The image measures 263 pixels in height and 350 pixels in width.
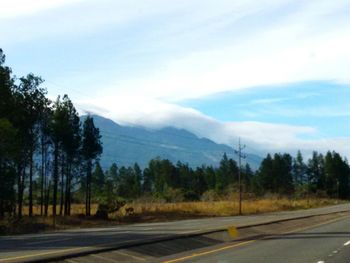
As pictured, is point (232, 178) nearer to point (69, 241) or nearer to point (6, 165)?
point (6, 165)

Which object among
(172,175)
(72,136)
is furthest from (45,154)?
(172,175)

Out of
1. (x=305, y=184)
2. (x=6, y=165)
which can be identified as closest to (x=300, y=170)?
(x=305, y=184)

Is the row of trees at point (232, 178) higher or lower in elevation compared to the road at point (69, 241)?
higher

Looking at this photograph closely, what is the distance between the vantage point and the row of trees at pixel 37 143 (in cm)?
4656

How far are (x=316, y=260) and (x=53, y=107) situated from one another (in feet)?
168

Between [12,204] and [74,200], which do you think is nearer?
[12,204]

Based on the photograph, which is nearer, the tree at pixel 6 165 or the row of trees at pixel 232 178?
the tree at pixel 6 165

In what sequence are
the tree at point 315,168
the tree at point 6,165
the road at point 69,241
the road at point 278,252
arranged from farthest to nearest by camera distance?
the tree at point 315,168 → the tree at point 6,165 → the road at point 69,241 → the road at point 278,252

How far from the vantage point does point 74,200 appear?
113 m

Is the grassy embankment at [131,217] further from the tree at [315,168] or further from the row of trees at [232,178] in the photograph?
the tree at [315,168]

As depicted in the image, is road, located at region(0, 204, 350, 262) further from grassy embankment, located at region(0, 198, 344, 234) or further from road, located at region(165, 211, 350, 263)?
grassy embankment, located at region(0, 198, 344, 234)

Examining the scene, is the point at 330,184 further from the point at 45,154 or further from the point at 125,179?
the point at 45,154

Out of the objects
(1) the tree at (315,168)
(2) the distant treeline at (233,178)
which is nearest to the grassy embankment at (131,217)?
(2) the distant treeline at (233,178)

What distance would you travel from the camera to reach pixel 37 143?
62.6 meters
